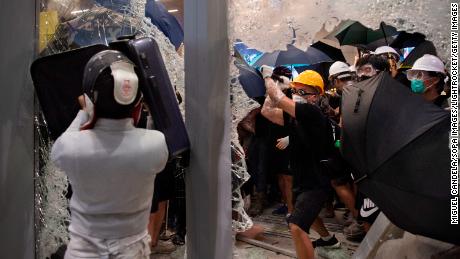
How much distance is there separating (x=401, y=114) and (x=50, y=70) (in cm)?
218

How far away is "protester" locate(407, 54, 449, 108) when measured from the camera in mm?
1986

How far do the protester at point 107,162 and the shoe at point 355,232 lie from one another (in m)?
2.65

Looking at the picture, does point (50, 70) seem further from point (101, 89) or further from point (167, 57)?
point (101, 89)

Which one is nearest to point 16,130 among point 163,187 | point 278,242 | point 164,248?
point 163,187

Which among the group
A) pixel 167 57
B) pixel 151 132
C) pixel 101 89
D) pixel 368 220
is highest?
pixel 167 57

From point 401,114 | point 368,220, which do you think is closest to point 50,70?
point 401,114

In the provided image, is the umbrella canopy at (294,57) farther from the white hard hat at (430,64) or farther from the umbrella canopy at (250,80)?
the white hard hat at (430,64)

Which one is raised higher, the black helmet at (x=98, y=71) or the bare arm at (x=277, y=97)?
the black helmet at (x=98, y=71)

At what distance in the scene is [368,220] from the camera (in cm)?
318

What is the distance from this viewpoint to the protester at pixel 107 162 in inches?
71.9

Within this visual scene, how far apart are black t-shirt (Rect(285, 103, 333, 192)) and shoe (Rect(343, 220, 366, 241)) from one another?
101 cm

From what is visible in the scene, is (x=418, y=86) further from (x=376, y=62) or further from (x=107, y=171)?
(x=107, y=171)

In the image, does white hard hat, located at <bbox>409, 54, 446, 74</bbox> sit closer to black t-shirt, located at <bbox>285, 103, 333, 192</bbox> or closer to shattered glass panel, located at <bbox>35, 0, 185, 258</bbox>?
black t-shirt, located at <bbox>285, 103, 333, 192</bbox>

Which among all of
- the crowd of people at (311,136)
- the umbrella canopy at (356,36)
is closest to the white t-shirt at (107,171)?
the crowd of people at (311,136)
